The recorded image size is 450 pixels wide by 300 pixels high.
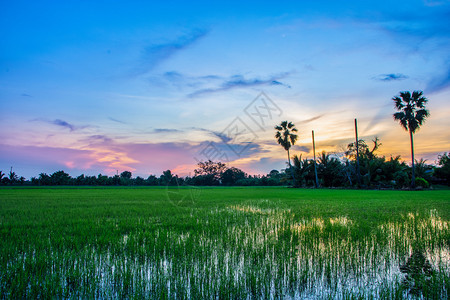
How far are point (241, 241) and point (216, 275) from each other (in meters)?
2.07

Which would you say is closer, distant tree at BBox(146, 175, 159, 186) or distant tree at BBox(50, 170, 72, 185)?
distant tree at BBox(50, 170, 72, 185)

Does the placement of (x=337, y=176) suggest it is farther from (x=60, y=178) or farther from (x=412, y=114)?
(x=60, y=178)

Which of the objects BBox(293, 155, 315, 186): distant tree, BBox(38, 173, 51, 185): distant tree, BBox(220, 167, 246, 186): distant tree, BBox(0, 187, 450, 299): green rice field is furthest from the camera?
BBox(220, 167, 246, 186): distant tree

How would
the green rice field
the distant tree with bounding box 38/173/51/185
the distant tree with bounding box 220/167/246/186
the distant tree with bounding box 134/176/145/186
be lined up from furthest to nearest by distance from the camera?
the distant tree with bounding box 220/167/246/186, the distant tree with bounding box 134/176/145/186, the distant tree with bounding box 38/173/51/185, the green rice field

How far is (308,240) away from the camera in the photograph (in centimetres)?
578

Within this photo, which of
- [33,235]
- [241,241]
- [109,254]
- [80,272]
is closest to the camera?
[80,272]

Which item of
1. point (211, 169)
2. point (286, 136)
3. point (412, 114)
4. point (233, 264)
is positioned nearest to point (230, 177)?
point (211, 169)

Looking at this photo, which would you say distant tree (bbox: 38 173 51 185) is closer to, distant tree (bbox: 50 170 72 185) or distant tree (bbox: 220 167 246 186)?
distant tree (bbox: 50 170 72 185)

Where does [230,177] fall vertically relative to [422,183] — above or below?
above

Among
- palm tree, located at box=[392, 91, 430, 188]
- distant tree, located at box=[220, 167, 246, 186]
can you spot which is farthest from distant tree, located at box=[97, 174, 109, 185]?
palm tree, located at box=[392, 91, 430, 188]

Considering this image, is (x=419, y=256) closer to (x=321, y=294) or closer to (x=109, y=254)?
(x=321, y=294)

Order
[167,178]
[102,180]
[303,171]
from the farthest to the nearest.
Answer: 1. [167,178]
2. [102,180]
3. [303,171]

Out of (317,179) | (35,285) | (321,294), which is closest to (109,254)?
(35,285)

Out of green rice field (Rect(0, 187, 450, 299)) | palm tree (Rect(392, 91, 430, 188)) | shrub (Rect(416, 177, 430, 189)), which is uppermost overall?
palm tree (Rect(392, 91, 430, 188))
